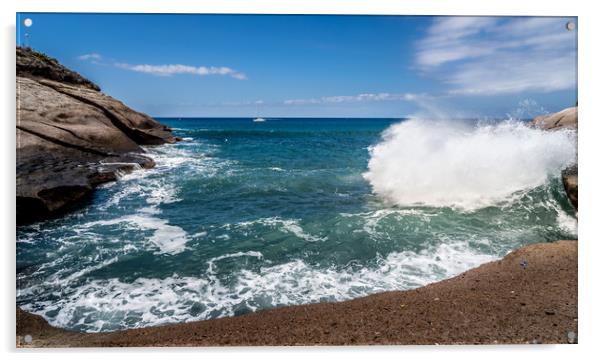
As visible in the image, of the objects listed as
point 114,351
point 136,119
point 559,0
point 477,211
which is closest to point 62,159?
point 114,351

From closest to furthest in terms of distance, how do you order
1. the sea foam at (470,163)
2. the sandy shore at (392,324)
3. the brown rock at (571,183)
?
1. the sandy shore at (392,324)
2. the brown rock at (571,183)
3. the sea foam at (470,163)

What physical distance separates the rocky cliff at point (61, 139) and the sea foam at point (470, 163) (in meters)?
5.62

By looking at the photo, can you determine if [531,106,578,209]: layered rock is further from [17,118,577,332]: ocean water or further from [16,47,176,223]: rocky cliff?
[16,47,176,223]: rocky cliff

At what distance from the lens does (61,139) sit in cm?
780

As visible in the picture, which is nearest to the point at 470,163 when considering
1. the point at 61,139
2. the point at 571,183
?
the point at 571,183

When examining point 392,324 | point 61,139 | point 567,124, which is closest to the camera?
point 392,324

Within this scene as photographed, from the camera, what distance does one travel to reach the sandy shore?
328 centimetres

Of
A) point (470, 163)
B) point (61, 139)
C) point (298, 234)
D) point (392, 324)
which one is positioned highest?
Answer: point (61, 139)

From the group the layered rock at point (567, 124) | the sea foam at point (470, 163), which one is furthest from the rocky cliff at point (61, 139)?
the layered rock at point (567, 124)

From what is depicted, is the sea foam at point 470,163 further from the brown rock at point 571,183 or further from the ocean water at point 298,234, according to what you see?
the brown rock at point 571,183

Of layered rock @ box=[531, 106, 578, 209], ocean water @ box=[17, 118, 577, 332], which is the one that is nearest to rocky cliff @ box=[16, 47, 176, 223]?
ocean water @ box=[17, 118, 577, 332]

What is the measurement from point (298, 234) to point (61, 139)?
5938 millimetres

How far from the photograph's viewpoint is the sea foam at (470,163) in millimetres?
5301

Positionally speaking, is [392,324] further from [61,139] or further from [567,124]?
[61,139]
